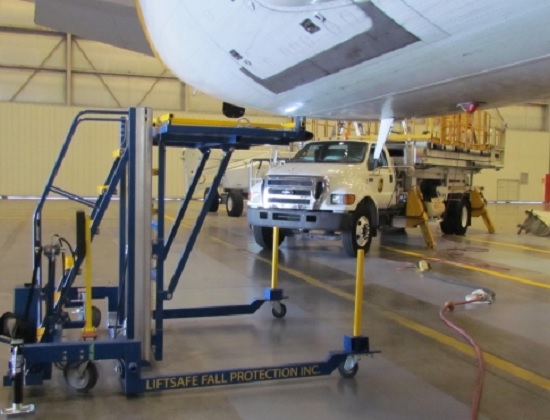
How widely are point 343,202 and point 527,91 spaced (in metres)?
6.91

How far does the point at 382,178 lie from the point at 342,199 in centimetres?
157

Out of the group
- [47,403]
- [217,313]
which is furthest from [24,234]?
[47,403]

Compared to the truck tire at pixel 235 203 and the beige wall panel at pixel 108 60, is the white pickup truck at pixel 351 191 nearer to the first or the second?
the truck tire at pixel 235 203

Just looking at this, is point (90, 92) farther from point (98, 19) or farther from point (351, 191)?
point (98, 19)

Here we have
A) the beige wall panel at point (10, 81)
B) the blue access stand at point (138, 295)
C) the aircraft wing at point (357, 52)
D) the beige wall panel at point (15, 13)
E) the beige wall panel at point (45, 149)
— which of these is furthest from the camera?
the beige wall panel at point (45, 149)

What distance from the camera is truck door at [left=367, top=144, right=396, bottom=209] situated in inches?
404

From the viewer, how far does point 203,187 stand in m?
18.5

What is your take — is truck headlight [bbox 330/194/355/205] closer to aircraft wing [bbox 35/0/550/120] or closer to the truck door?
the truck door

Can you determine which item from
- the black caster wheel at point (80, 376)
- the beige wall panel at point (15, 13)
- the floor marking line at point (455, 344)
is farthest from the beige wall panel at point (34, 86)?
the black caster wheel at point (80, 376)

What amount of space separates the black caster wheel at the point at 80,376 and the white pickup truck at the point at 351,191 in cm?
585

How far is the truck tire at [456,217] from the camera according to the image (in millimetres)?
13641

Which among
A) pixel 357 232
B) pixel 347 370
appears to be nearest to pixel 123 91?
pixel 357 232

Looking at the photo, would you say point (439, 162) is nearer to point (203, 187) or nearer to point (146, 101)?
point (203, 187)

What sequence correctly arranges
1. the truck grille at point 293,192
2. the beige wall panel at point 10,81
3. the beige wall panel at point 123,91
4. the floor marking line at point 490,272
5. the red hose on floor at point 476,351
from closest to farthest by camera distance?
1. the red hose on floor at point 476,351
2. the floor marking line at point 490,272
3. the truck grille at point 293,192
4. the beige wall panel at point 10,81
5. the beige wall panel at point 123,91
